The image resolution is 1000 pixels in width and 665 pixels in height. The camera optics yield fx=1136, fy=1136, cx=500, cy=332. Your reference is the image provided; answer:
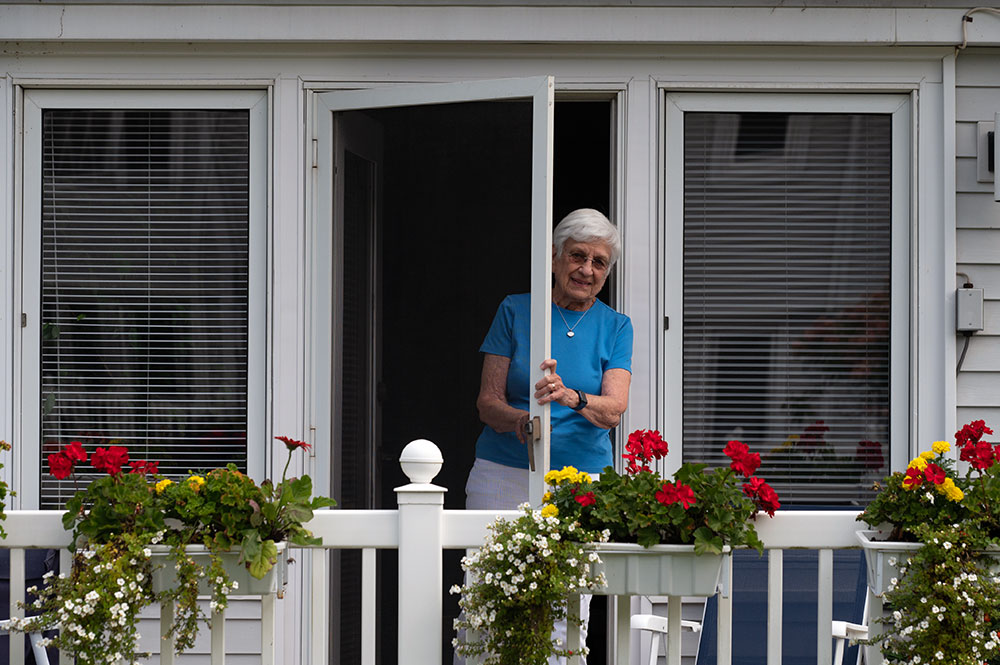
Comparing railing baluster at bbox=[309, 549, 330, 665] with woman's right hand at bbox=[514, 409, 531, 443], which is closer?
railing baluster at bbox=[309, 549, 330, 665]

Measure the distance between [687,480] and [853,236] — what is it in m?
1.63

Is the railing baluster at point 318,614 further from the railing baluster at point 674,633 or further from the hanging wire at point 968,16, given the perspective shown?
the hanging wire at point 968,16

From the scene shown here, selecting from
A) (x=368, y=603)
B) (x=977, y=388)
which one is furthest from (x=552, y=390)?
(x=977, y=388)

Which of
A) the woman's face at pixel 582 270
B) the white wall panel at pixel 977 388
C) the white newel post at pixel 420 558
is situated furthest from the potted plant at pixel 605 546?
the white wall panel at pixel 977 388

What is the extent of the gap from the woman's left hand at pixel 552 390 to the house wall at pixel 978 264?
1.26 metres

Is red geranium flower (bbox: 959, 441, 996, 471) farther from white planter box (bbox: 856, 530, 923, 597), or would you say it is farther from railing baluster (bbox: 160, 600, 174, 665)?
railing baluster (bbox: 160, 600, 174, 665)

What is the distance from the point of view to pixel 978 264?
11.5 feet

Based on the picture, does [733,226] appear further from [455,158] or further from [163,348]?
[163,348]

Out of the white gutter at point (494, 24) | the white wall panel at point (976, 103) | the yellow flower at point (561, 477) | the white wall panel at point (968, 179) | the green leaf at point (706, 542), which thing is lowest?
the green leaf at point (706, 542)

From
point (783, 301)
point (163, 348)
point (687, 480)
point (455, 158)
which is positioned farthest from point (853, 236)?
point (163, 348)

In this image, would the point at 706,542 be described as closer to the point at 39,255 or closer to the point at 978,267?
the point at 978,267

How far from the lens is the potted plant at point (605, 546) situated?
2145 millimetres

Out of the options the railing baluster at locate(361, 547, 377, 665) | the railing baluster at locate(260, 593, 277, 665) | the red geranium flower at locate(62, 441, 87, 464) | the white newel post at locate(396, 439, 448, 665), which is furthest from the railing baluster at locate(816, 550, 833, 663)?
the red geranium flower at locate(62, 441, 87, 464)

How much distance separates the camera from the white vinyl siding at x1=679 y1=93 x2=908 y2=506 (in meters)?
3.55
